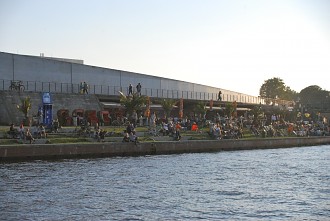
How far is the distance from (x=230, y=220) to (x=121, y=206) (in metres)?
4.46

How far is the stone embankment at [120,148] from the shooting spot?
35.5 meters

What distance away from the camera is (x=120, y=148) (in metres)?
41.6

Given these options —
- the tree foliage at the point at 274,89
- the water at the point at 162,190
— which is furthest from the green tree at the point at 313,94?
the water at the point at 162,190

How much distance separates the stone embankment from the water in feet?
4.67

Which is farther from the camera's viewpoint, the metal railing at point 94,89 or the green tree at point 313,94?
the green tree at point 313,94

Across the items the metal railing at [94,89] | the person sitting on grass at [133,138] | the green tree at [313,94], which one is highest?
the green tree at [313,94]

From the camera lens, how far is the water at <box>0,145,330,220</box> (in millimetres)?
20141

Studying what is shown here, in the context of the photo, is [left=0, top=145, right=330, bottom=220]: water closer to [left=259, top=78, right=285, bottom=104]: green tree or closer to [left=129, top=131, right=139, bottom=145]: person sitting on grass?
[left=129, top=131, right=139, bottom=145]: person sitting on grass

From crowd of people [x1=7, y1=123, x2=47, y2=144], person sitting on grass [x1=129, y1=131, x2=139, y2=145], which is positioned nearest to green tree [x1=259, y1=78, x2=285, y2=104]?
person sitting on grass [x1=129, y1=131, x2=139, y2=145]

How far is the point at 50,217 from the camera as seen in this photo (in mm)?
19297

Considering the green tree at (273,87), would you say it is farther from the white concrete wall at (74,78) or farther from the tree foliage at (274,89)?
the white concrete wall at (74,78)

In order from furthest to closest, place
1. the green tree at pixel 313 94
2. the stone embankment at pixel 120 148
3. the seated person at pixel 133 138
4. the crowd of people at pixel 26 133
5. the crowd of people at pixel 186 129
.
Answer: the green tree at pixel 313 94
the seated person at pixel 133 138
the crowd of people at pixel 186 129
the crowd of people at pixel 26 133
the stone embankment at pixel 120 148

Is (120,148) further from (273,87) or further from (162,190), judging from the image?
(273,87)

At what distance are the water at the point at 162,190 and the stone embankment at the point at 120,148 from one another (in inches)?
56.0
